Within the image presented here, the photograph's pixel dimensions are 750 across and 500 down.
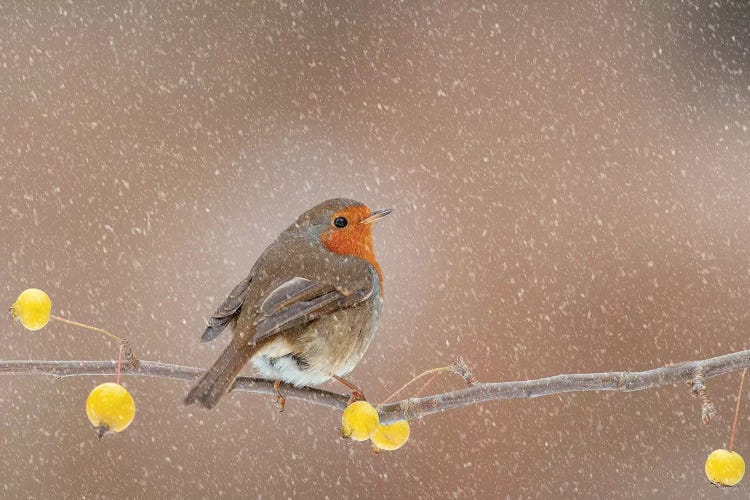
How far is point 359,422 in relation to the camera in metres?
1.23

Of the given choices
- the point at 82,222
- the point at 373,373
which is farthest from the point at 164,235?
the point at 373,373

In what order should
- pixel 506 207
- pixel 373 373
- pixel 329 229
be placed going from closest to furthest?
pixel 329 229
pixel 373 373
pixel 506 207

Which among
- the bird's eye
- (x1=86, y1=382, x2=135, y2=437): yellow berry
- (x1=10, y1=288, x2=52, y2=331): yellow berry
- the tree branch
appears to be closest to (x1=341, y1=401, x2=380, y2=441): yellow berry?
the tree branch

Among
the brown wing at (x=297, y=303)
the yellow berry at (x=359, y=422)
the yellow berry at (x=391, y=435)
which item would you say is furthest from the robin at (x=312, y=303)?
the yellow berry at (x=359, y=422)

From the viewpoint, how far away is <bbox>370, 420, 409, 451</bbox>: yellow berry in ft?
4.58

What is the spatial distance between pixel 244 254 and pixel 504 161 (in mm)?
1728

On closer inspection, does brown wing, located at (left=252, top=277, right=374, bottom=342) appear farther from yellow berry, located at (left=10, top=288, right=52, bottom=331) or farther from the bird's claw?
yellow berry, located at (left=10, top=288, right=52, bottom=331)

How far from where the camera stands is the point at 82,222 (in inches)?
170

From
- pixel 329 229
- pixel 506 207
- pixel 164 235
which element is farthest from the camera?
pixel 506 207

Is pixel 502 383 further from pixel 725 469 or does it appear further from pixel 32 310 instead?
pixel 32 310

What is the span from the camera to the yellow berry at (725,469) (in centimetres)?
122

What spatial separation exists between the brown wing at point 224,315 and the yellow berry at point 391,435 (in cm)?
49

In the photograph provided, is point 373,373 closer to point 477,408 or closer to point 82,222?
point 477,408

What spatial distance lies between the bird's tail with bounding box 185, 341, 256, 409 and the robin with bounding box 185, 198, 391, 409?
0.06ft
